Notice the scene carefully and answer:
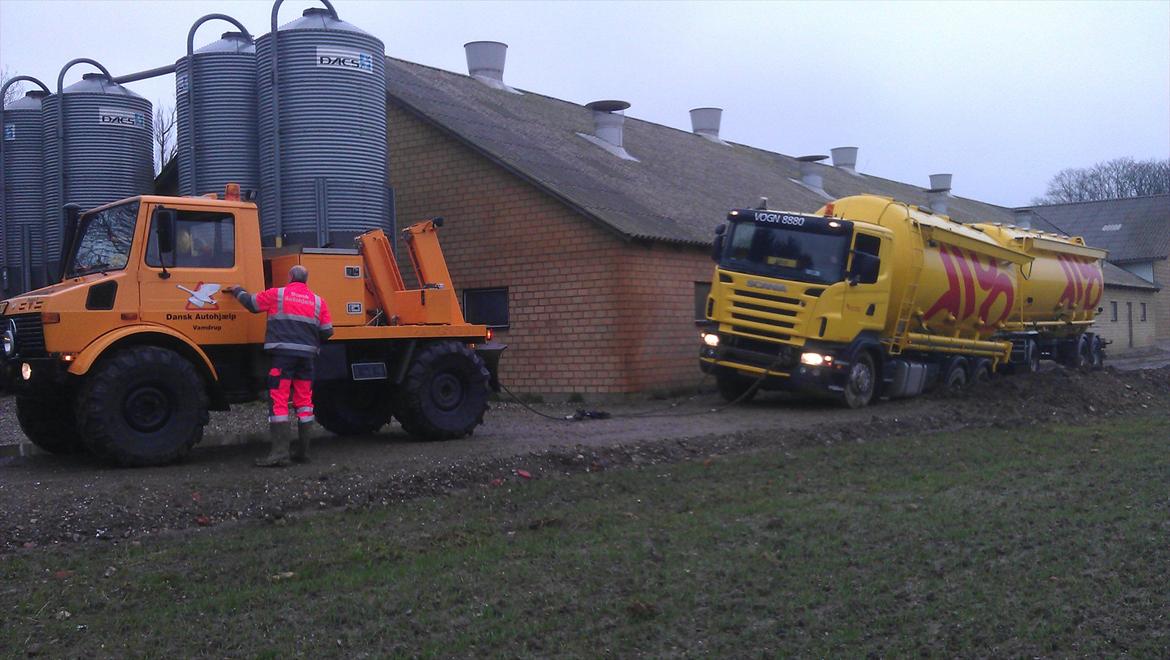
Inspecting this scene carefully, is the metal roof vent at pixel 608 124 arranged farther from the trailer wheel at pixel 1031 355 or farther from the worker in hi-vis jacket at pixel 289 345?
the worker in hi-vis jacket at pixel 289 345

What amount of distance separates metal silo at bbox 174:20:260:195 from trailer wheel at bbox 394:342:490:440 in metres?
3.46

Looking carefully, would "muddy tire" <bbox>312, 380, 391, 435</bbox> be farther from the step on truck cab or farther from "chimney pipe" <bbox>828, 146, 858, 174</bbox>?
"chimney pipe" <bbox>828, 146, 858, 174</bbox>

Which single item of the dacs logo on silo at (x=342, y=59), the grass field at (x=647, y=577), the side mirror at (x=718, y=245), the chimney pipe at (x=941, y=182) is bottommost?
the grass field at (x=647, y=577)

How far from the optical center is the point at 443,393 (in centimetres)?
1323

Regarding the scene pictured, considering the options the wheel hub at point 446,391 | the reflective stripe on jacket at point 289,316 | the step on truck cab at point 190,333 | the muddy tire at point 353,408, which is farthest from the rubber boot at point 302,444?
the muddy tire at point 353,408

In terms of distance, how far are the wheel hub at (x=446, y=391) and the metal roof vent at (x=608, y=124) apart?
46.5ft

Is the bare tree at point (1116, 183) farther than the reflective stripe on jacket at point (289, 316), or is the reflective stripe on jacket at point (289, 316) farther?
the bare tree at point (1116, 183)

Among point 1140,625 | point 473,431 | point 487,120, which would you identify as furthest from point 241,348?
point 487,120

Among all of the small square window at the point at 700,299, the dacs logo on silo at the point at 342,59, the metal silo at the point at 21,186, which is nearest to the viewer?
the dacs logo on silo at the point at 342,59

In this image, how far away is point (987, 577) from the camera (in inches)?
280

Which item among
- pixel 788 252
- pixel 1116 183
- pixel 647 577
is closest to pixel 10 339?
pixel 647 577

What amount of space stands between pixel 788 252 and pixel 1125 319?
29485mm

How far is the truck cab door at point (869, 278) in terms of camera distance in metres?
17.4

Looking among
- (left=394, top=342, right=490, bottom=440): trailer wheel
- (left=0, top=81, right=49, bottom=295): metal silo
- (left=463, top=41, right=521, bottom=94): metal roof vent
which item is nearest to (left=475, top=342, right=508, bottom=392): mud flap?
(left=394, top=342, right=490, bottom=440): trailer wheel
